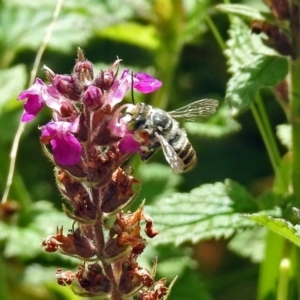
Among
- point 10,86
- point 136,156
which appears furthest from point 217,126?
point 10,86

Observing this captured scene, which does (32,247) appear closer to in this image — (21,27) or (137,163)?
(137,163)

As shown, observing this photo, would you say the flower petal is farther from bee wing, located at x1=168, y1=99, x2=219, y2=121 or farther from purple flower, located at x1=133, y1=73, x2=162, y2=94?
bee wing, located at x1=168, y1=99, x2=219, y2=121

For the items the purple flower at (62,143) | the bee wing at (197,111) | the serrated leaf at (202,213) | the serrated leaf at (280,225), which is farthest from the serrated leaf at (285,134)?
the purple flower at (62,143)

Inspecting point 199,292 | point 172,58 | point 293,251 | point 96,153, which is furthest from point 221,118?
point 96,153

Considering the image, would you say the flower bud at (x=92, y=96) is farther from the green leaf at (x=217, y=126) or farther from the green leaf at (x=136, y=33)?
the green leaf at (x=136, y=33)

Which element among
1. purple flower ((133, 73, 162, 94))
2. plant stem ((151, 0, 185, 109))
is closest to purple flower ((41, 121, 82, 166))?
purple flower ((133, 73, 162, 94))

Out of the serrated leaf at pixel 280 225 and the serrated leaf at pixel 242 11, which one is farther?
the serrated leaf at pixel 242 11
